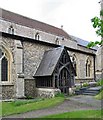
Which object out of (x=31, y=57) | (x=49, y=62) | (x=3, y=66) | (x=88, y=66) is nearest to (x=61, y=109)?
(x=3, y=66)

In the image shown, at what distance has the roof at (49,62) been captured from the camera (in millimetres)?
21766

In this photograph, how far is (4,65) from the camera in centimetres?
2031

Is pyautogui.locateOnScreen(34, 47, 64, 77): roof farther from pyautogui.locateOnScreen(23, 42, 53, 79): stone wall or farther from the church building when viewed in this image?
pyautogui.locateOnScreen(23, 42, 53, 79): stone wall

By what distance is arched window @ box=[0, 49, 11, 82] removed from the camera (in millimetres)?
20047

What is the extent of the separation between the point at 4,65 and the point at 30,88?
12.8 ft

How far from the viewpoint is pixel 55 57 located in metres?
22.6

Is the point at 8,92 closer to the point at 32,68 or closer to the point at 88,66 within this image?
the point at 32,68

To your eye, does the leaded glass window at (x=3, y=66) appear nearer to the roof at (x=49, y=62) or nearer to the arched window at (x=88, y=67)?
the roof at (x=49, y=62)

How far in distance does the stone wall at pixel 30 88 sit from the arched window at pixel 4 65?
2.35 m

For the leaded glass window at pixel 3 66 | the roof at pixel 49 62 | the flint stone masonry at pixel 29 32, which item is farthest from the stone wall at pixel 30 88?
the flint stone masonry at pixel 29 32

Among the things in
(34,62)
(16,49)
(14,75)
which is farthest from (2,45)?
(34,62)

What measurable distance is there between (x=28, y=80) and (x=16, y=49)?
3598mm

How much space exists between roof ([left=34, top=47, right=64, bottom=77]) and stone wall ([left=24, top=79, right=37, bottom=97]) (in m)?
0.90

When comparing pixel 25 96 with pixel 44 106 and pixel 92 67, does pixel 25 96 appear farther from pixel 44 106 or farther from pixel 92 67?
pixel 92 67
